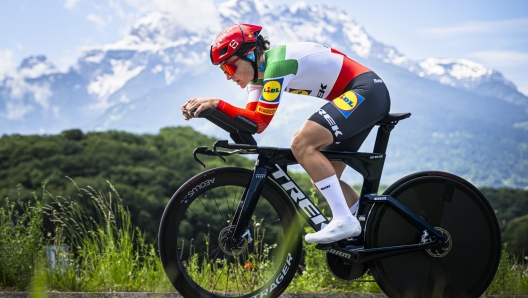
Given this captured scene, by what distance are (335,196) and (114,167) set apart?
70.7 meters

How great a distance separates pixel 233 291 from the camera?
3922 mm

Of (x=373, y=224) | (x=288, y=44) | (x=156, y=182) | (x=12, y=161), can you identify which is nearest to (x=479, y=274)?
(x=373, y=224)

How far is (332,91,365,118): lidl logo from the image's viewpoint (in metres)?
3.66

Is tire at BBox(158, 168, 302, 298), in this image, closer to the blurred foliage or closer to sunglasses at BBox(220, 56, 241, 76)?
sunglasses at BBox(220, 56, 241, 76)

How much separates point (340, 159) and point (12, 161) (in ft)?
260

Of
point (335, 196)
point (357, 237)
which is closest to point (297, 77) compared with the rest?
point (335, 196)

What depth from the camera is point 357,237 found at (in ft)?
12.7

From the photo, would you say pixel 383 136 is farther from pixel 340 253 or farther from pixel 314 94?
pixel 340 253

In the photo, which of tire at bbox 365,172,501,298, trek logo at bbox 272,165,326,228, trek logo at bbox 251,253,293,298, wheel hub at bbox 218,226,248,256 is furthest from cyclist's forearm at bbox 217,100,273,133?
tire at bbox 365,172,501,298

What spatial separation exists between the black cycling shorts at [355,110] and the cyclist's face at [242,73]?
0.54 m

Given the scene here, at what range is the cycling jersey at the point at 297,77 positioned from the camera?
354 centimetres

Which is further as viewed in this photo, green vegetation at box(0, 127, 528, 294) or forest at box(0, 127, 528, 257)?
forest at box(0, 127, 528, 257)

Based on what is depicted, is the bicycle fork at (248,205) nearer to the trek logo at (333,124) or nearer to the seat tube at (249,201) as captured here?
the seat tube at (249,201)

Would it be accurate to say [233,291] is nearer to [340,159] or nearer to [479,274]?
[340,159]
